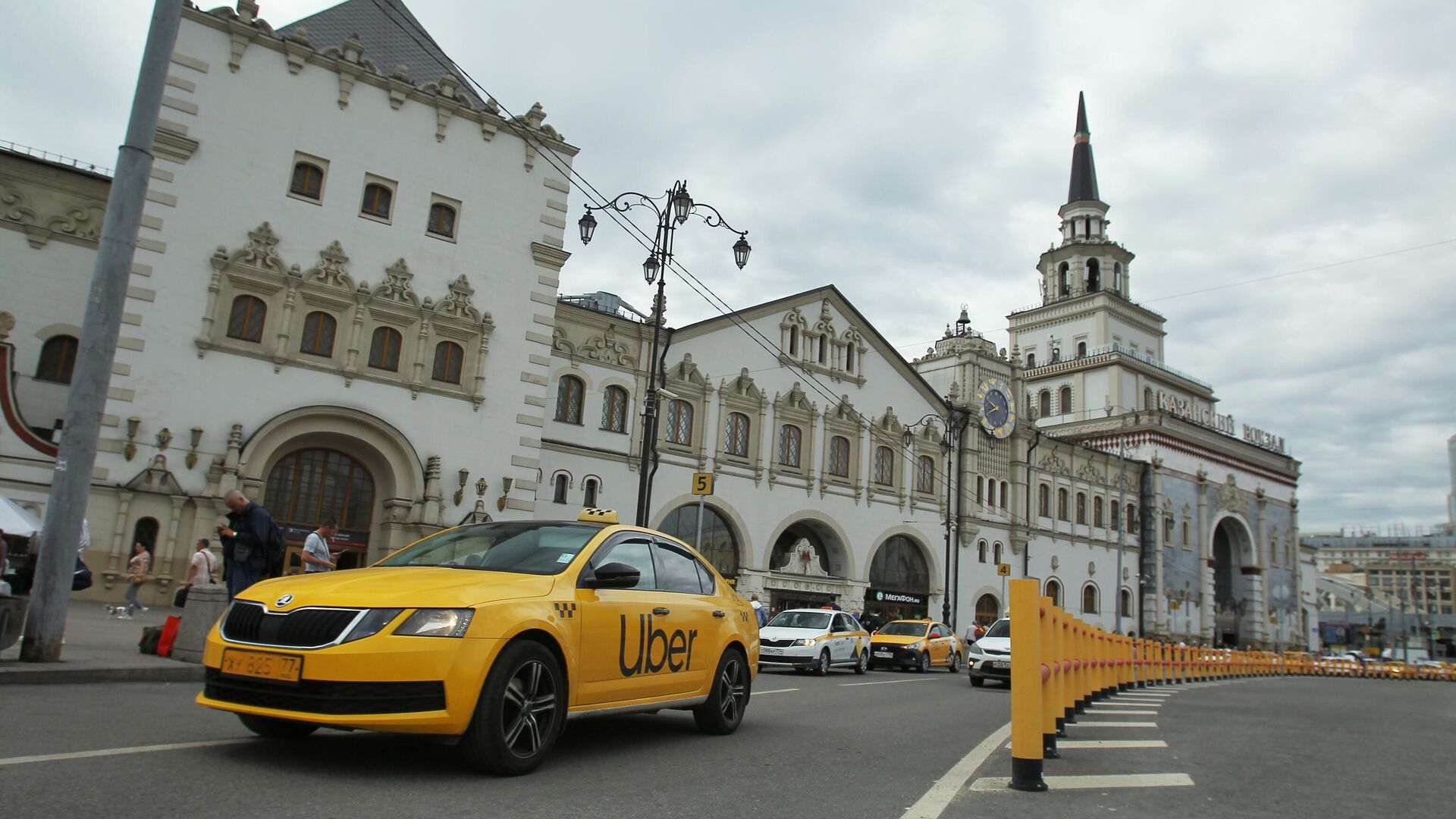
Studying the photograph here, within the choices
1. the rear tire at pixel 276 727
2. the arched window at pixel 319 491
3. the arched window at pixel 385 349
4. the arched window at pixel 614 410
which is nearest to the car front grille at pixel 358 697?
the rear tire at pixel 276 727

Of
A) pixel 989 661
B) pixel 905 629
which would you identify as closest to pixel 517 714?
pixel 989 661

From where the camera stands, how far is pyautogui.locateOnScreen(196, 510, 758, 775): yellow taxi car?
5316 mm

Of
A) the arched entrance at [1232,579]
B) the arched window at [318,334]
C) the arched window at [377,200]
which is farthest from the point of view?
the arched entrance at [1232,579]

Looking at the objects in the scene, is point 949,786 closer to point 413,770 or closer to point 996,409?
point 413,770

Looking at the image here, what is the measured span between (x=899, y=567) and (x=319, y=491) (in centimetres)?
2416

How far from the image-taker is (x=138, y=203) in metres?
10.1

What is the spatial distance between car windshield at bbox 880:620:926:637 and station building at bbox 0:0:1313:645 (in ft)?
20.9

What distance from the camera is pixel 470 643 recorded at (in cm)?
551

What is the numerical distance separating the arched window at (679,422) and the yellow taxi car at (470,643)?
26068mm

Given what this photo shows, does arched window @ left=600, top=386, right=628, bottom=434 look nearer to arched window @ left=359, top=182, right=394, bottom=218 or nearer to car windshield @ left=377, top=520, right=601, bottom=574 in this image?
arched window @ left=359, top=182, right=394, bottom=218

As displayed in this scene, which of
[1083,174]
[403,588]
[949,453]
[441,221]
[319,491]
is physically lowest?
[403,588]

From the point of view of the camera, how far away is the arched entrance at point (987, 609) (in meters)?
44.3

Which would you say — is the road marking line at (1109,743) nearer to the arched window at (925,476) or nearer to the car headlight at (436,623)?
the car headlight at (436,623)

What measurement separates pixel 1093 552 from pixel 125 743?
2048 inches
